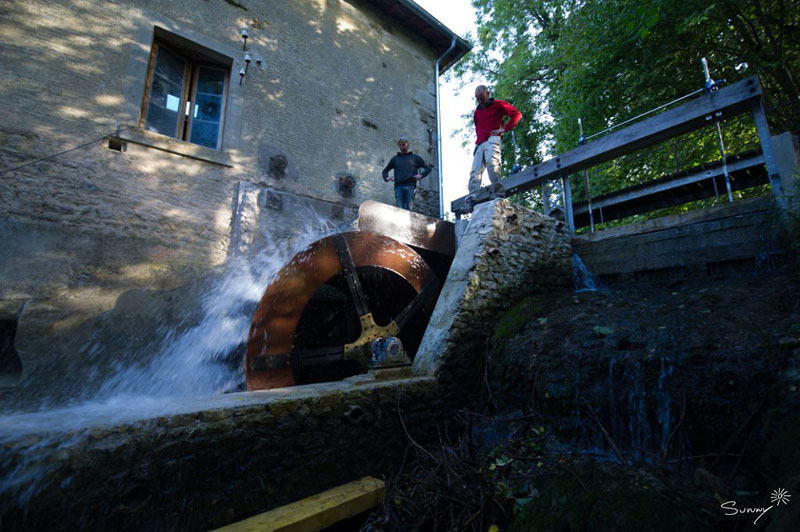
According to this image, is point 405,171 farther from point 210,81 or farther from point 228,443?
point 228,443

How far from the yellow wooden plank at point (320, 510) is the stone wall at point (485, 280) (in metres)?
1.20

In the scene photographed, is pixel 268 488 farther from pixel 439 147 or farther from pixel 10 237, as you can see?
pixel 439 147

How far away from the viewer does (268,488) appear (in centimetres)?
231

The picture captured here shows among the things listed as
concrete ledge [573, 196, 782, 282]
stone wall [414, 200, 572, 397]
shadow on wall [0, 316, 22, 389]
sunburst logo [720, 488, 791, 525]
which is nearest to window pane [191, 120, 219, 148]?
shadow on wall [0, 316, 22, 389]

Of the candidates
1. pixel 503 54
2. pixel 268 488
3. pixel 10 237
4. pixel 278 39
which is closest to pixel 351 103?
pixel 278 39

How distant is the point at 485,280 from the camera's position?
4121 mm

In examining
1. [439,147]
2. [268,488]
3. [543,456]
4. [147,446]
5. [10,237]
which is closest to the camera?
[147,446]

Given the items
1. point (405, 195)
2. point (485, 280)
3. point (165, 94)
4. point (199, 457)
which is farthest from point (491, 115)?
point (199, 457)

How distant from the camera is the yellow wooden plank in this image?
211 centimetres

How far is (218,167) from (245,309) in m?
2.02

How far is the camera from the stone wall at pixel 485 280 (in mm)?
3668

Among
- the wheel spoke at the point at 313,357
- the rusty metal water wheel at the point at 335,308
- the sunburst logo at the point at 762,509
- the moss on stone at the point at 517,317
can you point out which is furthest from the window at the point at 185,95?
the sunburst logo at the point at 762,509

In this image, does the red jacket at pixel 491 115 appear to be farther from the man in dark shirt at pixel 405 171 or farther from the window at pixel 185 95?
the window at pixel 185 95

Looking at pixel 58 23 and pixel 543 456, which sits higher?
pixel 58 23
